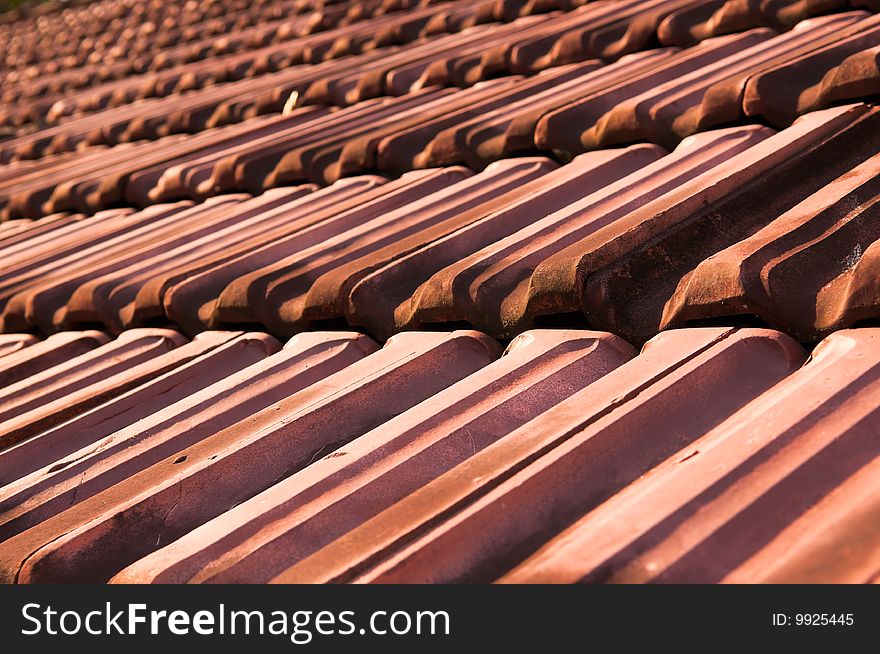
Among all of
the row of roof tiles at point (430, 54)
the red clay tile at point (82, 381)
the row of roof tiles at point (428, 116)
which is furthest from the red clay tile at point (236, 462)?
the row of roof tiles at point (430, 54)

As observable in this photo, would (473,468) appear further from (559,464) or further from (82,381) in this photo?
(82,381)

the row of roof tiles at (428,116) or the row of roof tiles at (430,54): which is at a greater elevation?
the row of roof tiles at (430,54)

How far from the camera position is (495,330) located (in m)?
1.72

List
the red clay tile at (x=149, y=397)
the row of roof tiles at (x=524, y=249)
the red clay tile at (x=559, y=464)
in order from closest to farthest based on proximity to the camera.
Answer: the red clay tile at (x=559, y=464)
the row of roof tiles at (x=524, y=249)
the red clay tile at (x=149, y=397)

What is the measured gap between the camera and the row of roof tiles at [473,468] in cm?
108

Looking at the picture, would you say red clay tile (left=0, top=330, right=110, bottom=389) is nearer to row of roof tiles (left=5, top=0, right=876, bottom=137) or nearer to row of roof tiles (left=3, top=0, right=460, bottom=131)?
row of roof tiles (left=5, top=0, right=876, bottom=137)

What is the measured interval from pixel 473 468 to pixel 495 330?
1.48 feet

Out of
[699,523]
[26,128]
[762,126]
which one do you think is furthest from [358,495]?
[26,128]

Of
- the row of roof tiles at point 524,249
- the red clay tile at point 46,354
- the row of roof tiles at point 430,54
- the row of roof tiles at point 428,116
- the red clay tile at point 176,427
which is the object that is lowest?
the red clay tile at point 46,354

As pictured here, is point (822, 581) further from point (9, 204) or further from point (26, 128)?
point (26, 128)

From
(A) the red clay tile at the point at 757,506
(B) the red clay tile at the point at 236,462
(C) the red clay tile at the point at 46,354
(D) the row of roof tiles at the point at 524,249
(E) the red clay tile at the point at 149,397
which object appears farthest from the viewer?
(C) the red clay tile at the point at 46,354

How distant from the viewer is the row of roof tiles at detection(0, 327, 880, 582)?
3.54 ft

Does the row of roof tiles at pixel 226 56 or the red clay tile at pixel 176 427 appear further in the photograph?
the row of roof tiles at pixel 226 56

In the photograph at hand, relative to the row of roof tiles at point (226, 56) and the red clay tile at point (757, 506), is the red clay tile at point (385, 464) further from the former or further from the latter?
the row of roof tiles at point (226, 56)
